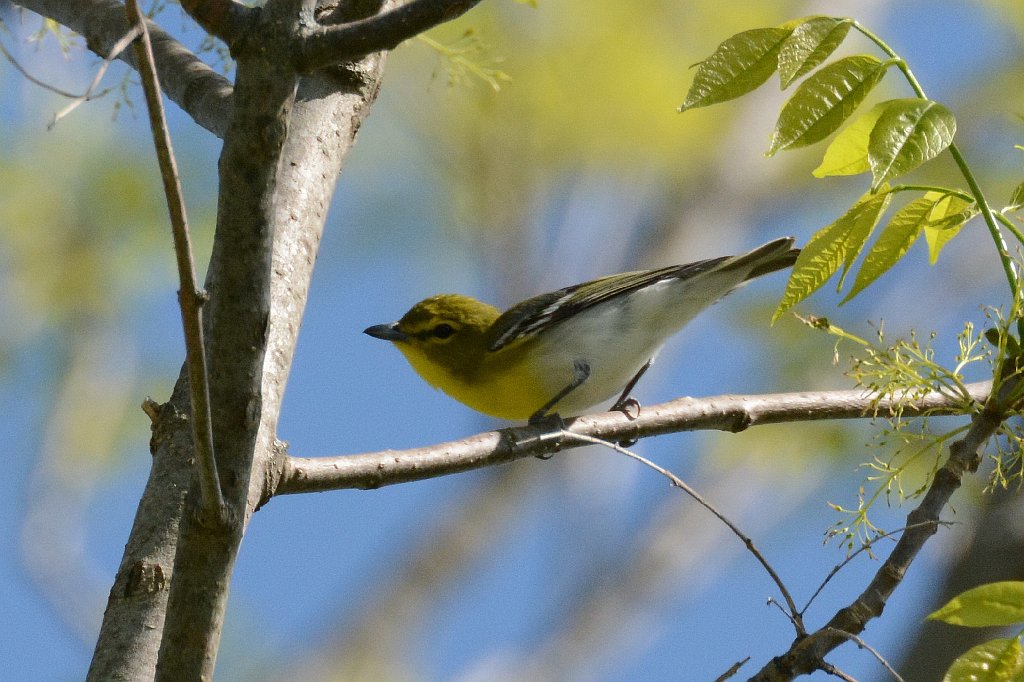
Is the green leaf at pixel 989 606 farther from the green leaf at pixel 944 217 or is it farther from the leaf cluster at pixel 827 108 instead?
the green leaf at pixel 944 217

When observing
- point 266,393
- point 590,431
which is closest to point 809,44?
point 266,393

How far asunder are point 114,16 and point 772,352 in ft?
25.1

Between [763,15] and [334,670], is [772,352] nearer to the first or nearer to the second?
[763,15]

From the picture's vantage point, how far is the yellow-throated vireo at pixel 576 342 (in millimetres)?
5488

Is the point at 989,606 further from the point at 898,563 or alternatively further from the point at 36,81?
the point at 36,81

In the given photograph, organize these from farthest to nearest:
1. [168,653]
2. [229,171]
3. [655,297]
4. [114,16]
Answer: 1. [655,297]
2. [114,16]
3. [168,653]
4. [229,171]

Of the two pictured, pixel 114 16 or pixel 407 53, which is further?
pixel 407 53

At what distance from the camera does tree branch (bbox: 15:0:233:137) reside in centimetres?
337

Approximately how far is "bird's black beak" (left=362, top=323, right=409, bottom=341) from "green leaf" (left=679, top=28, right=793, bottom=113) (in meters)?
3.98

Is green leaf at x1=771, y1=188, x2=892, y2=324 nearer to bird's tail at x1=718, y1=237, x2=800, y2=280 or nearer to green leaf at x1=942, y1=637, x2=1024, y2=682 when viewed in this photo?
green leaf at x1=942, y1=637, x2=1024, y2=682

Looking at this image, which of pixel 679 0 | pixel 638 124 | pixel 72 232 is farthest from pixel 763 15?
pixel 72 232

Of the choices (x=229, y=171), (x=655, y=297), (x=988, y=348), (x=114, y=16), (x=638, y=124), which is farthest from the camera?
(x=638, y=124)

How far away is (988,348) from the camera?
2701 mm

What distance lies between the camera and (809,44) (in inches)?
88.6
